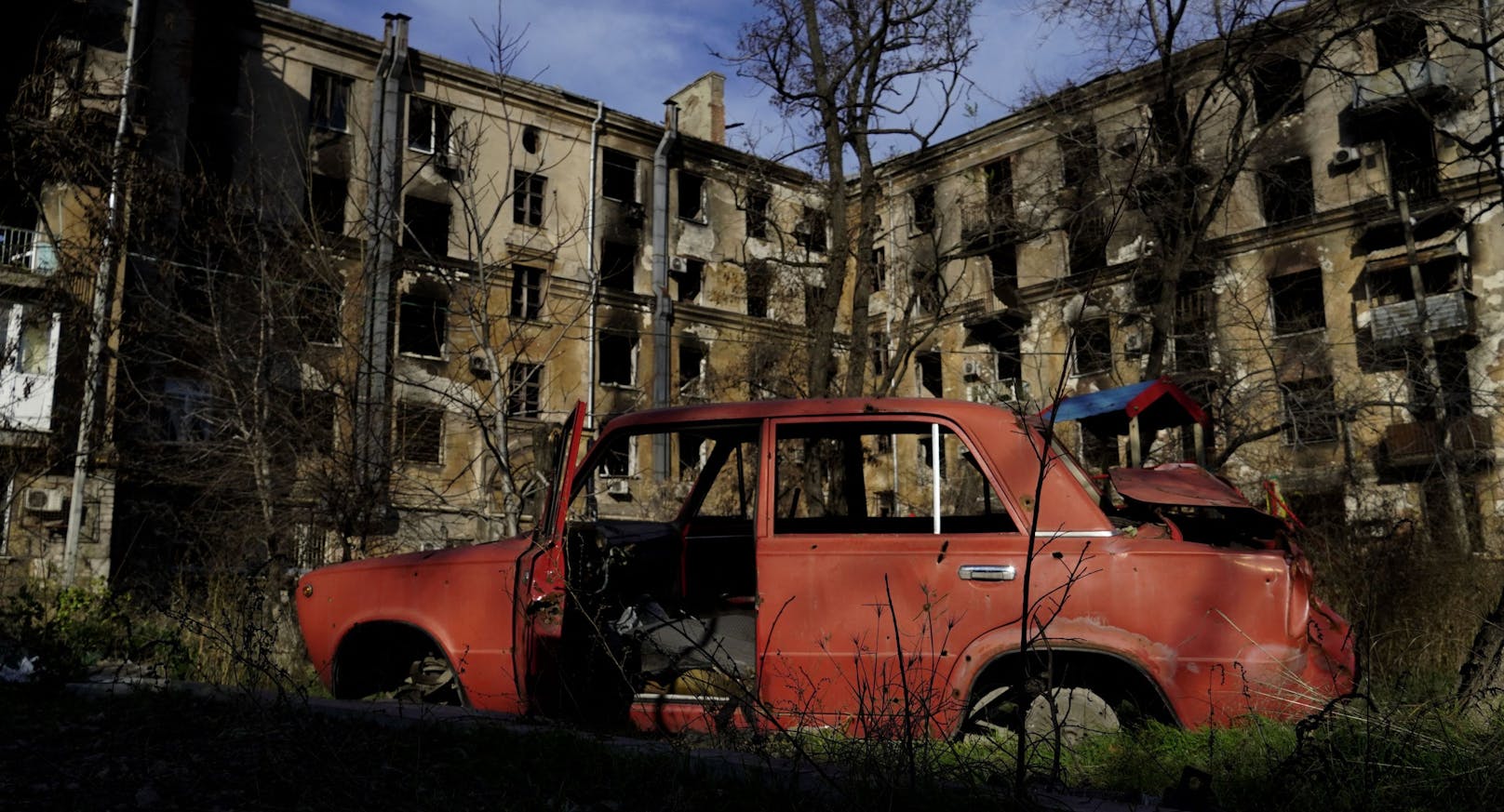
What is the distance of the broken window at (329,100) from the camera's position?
28500 millimetres

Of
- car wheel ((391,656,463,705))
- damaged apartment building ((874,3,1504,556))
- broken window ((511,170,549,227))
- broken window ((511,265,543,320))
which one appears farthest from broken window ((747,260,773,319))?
car wheel ((391,656,463,705))

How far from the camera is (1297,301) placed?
2862 centimetres

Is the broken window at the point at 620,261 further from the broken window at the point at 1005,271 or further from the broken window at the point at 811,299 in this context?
the broken window at the point at 1005,271

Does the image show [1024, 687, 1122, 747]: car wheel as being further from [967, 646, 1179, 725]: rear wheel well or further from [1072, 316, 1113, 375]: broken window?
[1072, 316, 1113, 375]: broken window

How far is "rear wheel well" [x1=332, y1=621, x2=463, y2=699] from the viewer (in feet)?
19.2

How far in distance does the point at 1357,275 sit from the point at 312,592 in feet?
92.6

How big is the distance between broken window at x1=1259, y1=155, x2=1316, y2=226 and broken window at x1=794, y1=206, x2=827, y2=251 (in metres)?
12.1

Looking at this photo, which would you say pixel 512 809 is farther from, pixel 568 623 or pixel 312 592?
pixel 312 592

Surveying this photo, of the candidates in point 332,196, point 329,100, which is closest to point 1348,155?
point 332,196

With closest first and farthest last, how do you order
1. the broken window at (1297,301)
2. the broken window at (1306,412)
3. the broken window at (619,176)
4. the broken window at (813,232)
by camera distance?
the broken window at (1306,412) → the broken window at (813,232) → the broken window at (1297,301) → the broken window at (619,176)

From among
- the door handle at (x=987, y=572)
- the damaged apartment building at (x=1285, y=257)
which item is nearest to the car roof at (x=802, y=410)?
the door handle at (x=987, y=572)

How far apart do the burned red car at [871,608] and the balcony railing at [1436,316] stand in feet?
76.0

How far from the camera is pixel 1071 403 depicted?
A: 1141 cm

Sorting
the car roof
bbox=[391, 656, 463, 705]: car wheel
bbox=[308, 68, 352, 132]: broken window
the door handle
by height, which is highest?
bbox=[308, 68, 352, 132]: broken window
